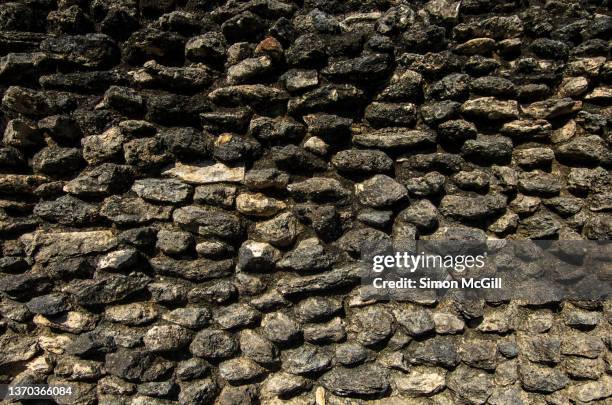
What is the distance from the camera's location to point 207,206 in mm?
2066

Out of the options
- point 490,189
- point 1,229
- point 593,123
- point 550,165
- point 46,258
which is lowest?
point 46,258

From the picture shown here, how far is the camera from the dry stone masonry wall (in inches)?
78.4

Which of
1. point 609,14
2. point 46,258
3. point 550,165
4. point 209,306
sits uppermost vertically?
point 609,14

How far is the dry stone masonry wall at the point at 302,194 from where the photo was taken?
1.99 meters

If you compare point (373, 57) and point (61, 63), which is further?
point (61, 63)

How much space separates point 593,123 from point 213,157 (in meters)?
2.16

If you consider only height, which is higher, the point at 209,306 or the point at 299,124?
the point at 299,124

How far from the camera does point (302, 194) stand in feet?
6.61

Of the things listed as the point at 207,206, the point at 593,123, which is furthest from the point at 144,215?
the point at 593,123

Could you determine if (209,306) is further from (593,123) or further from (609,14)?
(609,14)

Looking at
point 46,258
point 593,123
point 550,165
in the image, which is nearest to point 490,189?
point 550,165

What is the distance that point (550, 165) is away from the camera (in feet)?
6.66

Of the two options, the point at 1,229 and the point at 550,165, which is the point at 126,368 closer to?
the point at 1,229

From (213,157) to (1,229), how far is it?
4.28 feet
